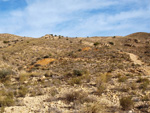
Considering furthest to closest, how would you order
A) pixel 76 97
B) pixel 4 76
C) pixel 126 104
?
pixel 4 76 < pixel 76 97 < pixel 126 104

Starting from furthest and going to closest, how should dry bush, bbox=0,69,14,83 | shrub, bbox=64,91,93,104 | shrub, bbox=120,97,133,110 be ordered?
dry bush, bbox=0,69,14,83 < shrub, bbox=64,91,93,104 < shrub, bbox=120,97,133,110

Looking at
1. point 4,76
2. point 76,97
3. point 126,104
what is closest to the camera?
point 126,104

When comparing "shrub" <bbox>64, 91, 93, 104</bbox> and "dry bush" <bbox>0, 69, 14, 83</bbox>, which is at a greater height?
"dry bush" <bbox>0, 69, 14, 83</bbox>

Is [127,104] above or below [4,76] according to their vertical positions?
below

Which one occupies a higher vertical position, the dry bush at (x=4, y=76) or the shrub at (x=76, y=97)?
the dry bush at (x=4, y=76)

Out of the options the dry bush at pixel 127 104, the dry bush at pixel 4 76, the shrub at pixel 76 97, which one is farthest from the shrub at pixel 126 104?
the dry bush at pixel 4 76

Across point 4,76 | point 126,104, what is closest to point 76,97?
point 126,104

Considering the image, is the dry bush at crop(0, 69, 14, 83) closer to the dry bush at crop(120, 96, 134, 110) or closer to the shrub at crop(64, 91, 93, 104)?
the shrub at crop(64, 91, 93, 104)

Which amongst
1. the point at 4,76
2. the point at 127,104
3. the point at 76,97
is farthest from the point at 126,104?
the point at 4,76

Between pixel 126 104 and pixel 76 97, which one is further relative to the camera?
pixel 76 97

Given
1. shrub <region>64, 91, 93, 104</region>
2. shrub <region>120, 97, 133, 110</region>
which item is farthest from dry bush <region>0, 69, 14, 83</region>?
shrub <region>120, 97, 133, 110</region>

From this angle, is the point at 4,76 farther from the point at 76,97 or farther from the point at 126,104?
the point at 126,104

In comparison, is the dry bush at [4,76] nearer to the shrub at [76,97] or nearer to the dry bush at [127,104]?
the shrub at [76,97]

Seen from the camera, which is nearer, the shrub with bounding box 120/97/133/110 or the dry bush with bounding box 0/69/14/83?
the shrub with bounding box 120/97/133/110
